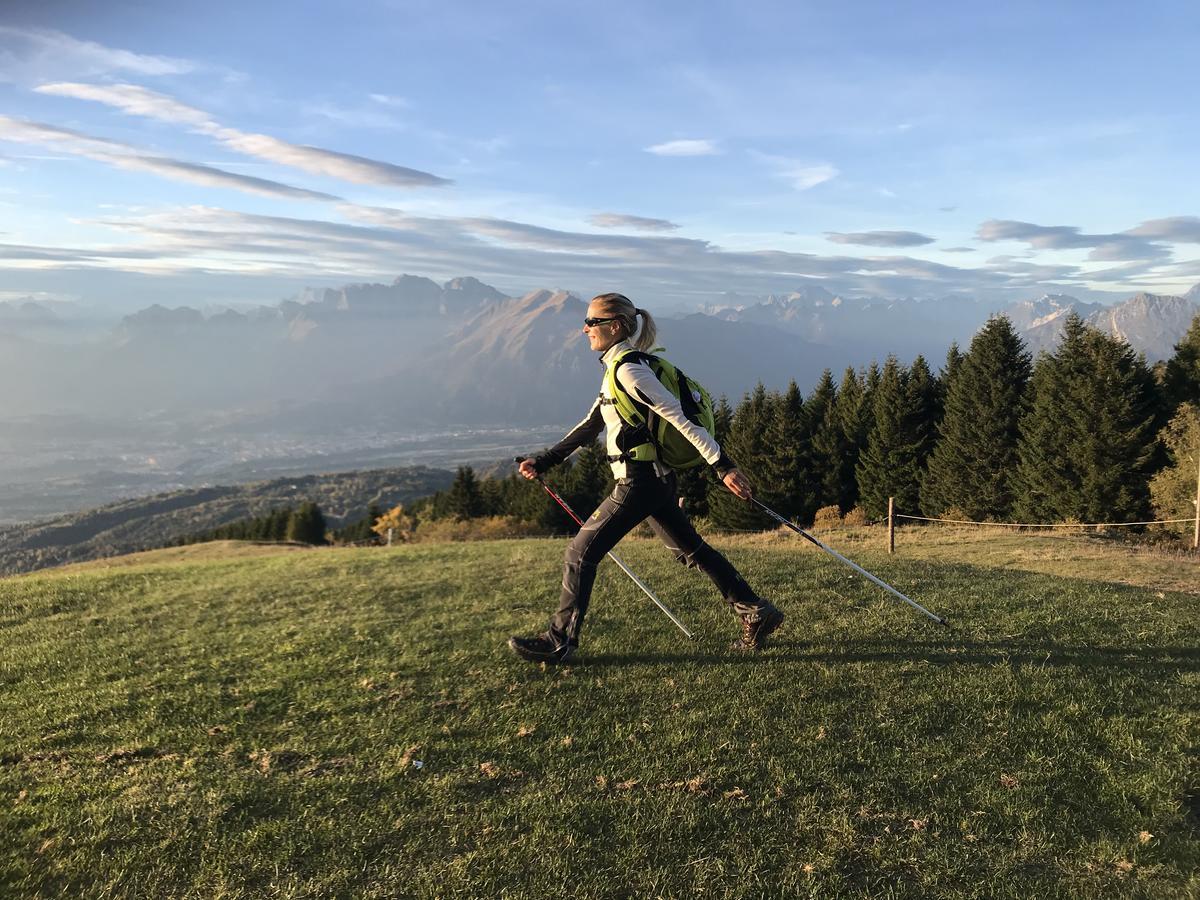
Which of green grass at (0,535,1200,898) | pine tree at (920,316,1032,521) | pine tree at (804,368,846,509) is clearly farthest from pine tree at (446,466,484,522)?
green grass at (0,535,1200,898)

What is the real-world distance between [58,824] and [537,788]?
263cm

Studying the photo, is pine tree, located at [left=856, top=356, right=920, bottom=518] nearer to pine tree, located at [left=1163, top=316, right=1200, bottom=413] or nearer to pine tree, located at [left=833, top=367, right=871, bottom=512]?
pine tree, located at [left=833, top=367, right=871, bottom=512]

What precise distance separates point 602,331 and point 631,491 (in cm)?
140

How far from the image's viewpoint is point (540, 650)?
605 cm

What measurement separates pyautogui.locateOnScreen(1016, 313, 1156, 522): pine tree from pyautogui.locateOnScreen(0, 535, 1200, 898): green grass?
35.5 m

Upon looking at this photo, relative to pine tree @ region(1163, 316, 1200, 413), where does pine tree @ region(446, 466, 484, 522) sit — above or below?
below

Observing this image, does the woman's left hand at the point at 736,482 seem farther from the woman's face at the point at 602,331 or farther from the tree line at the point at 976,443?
the tree line at the point at 976,443

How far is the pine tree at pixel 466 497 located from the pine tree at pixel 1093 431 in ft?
147

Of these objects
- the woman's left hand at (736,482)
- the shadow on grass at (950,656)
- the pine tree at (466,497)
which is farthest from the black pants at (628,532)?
the pine tree at (466,497)

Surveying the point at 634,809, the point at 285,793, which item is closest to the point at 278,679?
the point at 285,793

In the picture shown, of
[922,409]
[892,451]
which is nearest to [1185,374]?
[922,409]

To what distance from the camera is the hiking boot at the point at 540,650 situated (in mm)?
5992

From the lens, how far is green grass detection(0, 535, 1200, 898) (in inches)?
130

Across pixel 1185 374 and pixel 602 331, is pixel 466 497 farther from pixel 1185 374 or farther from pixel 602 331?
pixel 602 331
